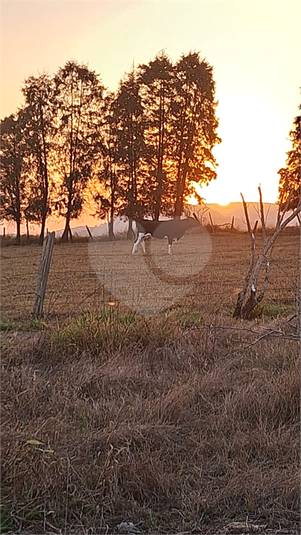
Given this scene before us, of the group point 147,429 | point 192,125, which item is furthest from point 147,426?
point 192,125

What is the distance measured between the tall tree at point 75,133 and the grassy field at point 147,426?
91.3 ft

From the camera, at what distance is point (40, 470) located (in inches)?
129

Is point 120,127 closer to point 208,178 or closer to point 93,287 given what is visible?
point 208,178

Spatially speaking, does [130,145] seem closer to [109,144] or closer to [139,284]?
[109,144]

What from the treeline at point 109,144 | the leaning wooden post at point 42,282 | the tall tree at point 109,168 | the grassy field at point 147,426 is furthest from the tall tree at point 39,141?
the grassy field at point 147,426

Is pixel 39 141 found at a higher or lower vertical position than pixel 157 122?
lower

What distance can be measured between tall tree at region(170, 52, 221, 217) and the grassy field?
86.4 ft

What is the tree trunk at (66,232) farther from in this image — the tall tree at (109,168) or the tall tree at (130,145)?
the tall tree at (130,145)

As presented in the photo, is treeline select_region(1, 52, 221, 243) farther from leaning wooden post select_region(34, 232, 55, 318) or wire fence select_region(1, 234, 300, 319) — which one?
leaning wooden post select_region(34, 232, 55, 318)

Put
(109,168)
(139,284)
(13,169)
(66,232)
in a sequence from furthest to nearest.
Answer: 1. (109,168)
2. (13,169)
3. (66,232)
4. (139,284)

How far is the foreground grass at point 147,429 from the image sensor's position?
3.10m

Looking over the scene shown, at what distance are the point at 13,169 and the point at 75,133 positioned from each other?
455 cm

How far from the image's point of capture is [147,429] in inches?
151

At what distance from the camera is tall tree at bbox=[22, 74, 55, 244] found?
32.7 metres
